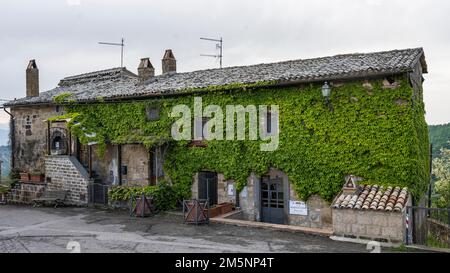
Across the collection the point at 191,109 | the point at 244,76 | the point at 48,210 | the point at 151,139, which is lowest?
the point at 48,210

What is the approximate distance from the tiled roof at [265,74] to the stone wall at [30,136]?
1.97ft

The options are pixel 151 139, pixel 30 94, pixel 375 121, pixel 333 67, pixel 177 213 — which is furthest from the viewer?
pixel 30 94

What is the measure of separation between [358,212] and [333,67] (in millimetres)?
5834

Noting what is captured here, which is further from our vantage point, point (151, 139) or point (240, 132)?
point (151, 139)

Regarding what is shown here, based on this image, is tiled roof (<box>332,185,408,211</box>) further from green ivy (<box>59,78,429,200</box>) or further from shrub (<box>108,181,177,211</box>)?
shrub (<box>108,181,177,211</box>)

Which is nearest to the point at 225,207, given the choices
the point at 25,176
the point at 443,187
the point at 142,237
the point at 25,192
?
the point at 142,237

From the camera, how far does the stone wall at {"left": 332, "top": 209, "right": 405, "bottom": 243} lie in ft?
35.9

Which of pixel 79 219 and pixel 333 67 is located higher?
pixel 333 67

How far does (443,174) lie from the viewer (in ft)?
91.5

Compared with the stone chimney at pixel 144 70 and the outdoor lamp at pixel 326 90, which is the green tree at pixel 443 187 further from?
the stone chimney at pixel 144 70

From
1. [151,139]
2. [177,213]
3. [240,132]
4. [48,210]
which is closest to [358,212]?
[240,132]

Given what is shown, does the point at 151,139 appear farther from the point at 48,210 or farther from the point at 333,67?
the point at 333,67

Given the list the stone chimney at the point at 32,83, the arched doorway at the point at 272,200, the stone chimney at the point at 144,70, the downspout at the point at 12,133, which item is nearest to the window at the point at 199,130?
the arched doorway at the point at 272,200

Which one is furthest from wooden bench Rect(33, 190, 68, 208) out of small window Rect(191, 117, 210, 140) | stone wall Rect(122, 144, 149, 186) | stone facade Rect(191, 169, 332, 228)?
small window Rect(191, 117, 210, 140)
